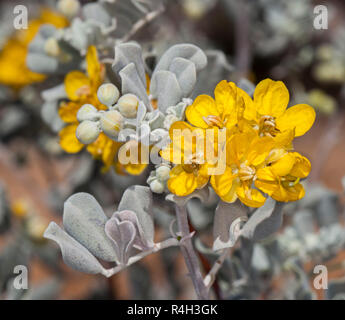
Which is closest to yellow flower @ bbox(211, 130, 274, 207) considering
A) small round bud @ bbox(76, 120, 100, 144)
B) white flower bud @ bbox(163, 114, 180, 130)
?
white flower bud @ bbox(163, 114, 180, 130)

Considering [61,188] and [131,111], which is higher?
[131,111]

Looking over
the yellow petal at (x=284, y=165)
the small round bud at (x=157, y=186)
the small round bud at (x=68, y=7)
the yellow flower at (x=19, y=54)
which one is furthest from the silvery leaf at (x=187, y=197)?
the yellow flower at (x=19, y=54)

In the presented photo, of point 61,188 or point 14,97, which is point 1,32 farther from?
point 61,188

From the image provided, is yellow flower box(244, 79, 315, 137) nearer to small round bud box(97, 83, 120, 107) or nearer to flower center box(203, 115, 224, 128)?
flower center box(203, 115, 224, 128)

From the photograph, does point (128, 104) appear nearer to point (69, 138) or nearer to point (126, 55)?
point (126, 55)

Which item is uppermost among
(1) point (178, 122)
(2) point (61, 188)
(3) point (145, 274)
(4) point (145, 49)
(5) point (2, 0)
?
(5) point (2, 0)

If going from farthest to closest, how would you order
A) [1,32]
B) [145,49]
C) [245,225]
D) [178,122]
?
[1,32] < [145,49] < [245,225] < [178,122]

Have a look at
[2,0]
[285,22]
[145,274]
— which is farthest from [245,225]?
[2,0]
